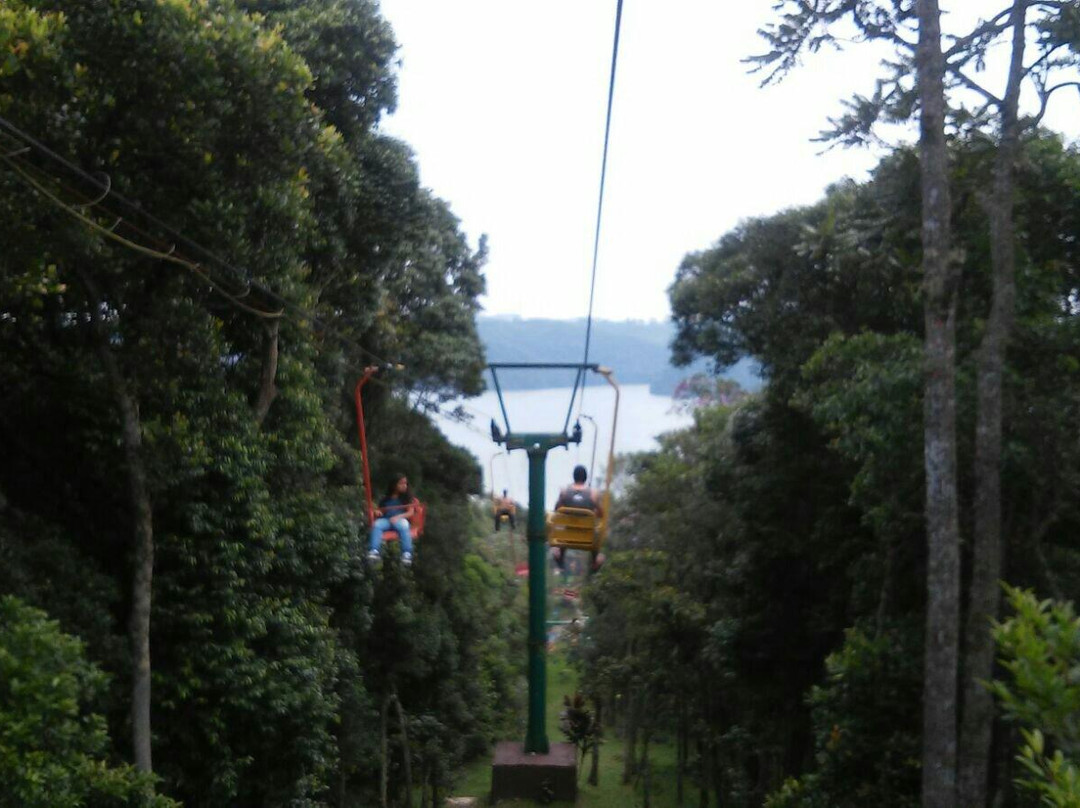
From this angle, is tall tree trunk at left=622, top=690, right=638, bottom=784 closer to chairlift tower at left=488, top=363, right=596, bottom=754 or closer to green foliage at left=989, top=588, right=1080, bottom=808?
chairlift tower at left=488, top=363, right=596, bottom=754

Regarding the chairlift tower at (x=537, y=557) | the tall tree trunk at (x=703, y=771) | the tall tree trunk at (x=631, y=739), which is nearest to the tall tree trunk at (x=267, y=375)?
the chairlift tower at (x=537, y=557)

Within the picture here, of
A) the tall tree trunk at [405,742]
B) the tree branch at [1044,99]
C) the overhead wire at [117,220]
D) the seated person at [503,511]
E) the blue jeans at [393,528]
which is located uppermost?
the tree branch at [1044,99]

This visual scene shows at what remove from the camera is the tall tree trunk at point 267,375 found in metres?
12.5

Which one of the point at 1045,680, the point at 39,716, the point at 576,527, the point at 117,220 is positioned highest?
the point at 117,220

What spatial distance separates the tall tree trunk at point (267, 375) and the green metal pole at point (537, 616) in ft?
18.2

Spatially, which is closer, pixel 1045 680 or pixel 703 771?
pixel 1045 680

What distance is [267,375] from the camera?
12.6 meters

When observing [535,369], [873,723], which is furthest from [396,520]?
[873,723]

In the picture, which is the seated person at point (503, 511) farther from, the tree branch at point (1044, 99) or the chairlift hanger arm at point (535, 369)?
the tree branch at point (1044, 99)

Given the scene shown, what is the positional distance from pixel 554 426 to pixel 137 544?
8840mm

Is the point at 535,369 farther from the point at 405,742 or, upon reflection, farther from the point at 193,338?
the point at 405,742

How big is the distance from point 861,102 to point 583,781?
2588 centimetres

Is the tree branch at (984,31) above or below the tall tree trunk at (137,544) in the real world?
above

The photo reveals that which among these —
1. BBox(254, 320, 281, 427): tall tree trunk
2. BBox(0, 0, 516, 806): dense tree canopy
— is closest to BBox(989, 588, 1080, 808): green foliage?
BBox(0, 0, 516, 806): dense tree canopy
